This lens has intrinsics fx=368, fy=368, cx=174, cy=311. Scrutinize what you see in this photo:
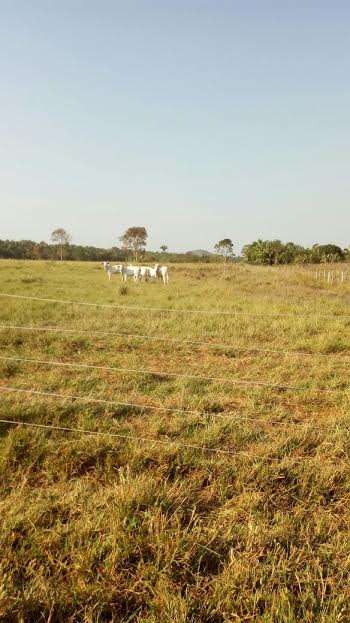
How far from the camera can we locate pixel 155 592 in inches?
67.7

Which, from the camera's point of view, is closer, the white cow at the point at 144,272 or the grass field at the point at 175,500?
the grass field at the point at 175,500

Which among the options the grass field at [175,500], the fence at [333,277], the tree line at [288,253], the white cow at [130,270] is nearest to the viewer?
the grass field at [175,500]

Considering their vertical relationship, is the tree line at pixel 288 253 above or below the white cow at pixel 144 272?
above

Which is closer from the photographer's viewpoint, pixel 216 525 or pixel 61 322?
pixel 216 525

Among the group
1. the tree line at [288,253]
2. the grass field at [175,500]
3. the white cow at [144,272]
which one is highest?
the tree line at [288,253]

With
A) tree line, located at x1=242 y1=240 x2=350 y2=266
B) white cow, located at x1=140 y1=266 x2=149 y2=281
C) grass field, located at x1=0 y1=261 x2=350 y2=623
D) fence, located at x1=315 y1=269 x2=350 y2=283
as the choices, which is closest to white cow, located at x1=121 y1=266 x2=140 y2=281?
white cow, located at x1=140 y1=266 x2=149 y2=281

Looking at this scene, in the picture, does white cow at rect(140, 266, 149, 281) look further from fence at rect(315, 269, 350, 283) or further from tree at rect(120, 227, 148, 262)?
tree at rect(120, 227, 148, 262)

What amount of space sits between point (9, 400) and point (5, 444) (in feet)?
3.50

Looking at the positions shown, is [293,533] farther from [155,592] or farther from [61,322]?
[61,322]

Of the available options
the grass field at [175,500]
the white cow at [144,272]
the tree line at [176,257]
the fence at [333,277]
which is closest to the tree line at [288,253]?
the tree line at [176,257]

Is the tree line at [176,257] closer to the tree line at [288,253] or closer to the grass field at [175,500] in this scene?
the tree line at [288,253]

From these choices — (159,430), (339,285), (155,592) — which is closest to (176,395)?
(159,430)

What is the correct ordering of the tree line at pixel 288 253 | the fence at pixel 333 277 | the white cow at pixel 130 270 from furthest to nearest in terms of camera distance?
1. the tree line at pixel 288 253
2. the fence at pixel 333 277
3. the white cow at pixel 130 270

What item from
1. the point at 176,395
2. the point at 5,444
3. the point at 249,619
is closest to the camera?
the point at 249,619
